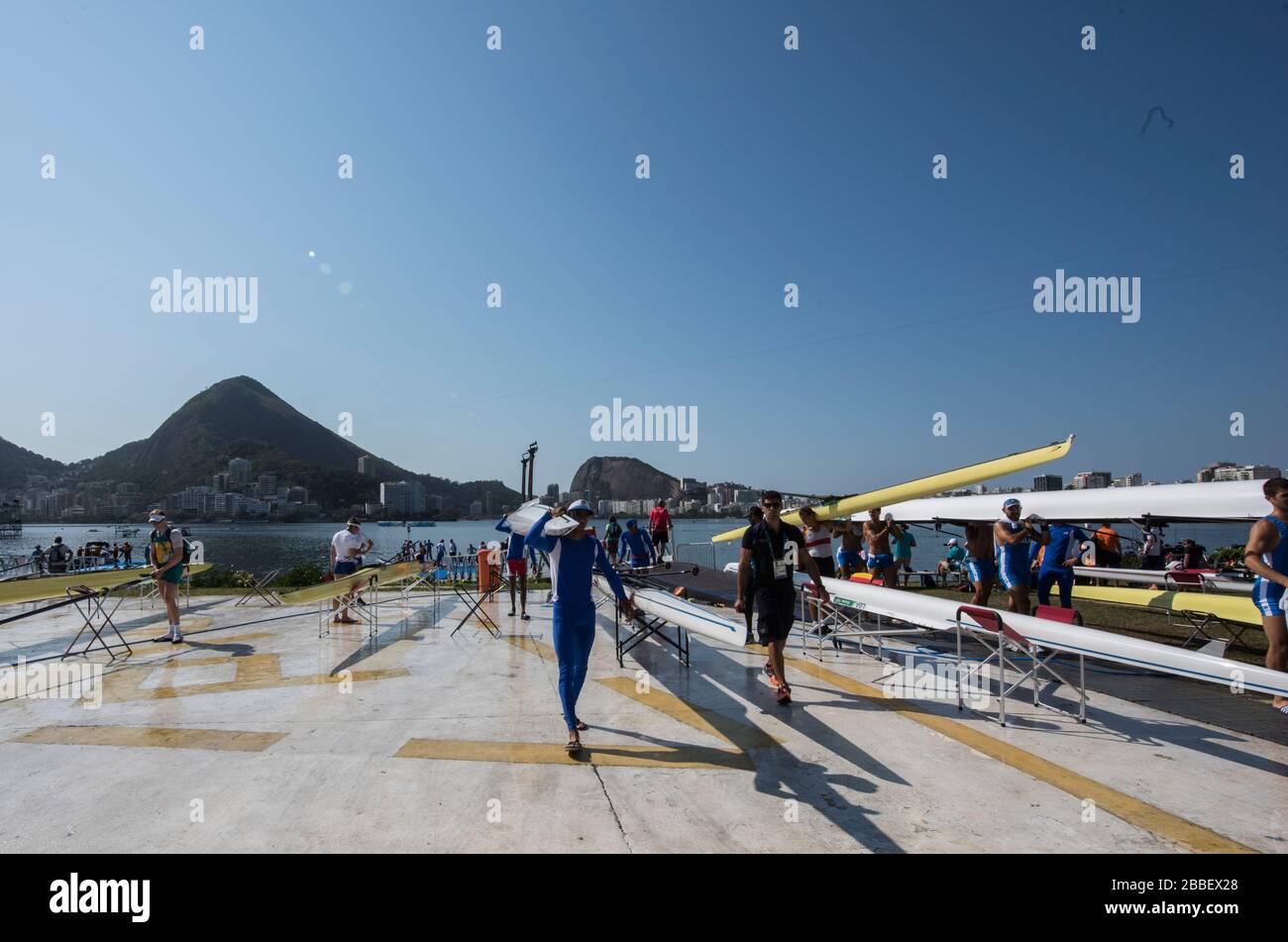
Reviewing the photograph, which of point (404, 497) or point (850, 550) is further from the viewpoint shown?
point (404, 497)

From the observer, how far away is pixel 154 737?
194 inches

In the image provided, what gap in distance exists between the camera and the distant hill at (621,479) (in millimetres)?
76812

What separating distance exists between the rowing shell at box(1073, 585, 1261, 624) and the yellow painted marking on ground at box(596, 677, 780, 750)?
5.94m

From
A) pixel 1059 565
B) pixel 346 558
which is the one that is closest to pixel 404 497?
pixel 346 558

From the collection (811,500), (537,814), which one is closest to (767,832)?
(537,814)

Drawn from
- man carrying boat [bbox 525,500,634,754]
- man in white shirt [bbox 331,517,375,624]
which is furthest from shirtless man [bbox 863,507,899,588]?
man in white shirt [bbox 331,517,375,624]

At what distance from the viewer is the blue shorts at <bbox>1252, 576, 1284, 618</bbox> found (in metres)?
5.01

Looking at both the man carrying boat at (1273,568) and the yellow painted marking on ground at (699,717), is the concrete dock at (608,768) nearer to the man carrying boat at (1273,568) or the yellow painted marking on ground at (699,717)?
the yellow painted marking on ground at (699,717)

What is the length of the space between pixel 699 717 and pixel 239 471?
6702 inches

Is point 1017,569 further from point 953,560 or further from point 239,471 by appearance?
point 239,471

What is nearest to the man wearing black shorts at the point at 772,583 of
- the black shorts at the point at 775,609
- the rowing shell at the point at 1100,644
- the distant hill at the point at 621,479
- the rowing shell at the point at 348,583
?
the black shorts at the point at 775,609

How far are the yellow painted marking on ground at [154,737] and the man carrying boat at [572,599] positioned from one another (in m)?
2.36

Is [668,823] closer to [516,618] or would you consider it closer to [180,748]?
[180,748]
